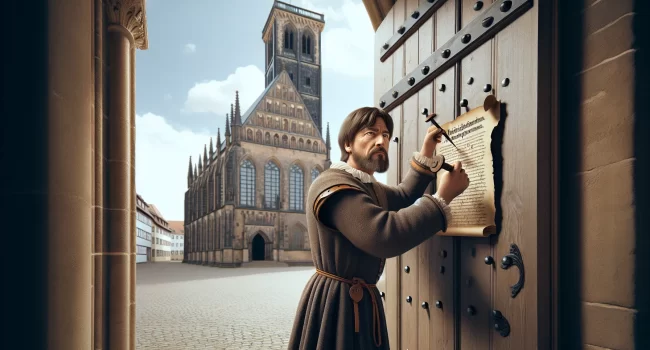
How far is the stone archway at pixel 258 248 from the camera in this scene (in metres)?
28.7

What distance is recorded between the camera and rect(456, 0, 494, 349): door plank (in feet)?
4.71

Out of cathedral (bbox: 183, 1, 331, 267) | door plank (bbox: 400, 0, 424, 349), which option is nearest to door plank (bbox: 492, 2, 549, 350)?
door plank (bbox: 400, 0, 424, 349)

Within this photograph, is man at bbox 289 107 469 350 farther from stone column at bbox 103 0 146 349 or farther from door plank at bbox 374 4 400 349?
stone column at bbox 103 0 146 349

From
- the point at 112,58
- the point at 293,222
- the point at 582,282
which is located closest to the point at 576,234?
the point at 582,282

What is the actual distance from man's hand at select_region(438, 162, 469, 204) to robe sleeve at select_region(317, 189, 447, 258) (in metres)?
0.07

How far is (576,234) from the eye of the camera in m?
1.18

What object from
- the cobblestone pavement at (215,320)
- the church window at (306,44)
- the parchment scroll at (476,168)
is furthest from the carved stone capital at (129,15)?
the church window at (306,44)

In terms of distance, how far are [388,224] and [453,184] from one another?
0.30 m

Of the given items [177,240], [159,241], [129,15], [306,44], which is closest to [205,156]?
[306,44]

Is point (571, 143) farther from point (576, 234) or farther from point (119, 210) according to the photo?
point (119, 210)

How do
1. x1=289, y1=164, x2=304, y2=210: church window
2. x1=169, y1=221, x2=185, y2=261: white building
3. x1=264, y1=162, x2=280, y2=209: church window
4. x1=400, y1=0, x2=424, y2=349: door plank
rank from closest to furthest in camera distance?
x1=400, y1=0, x2=424, y2=349: door plank
x1=264, y1=162, x2=280, y2=209: church window
x1=289, y1=164, x2=304, y2=210: church window
x1=169, y1=221, x2=185, y2=261: white building

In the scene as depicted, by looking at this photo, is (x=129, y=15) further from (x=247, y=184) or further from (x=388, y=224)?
(x=247, y=184)

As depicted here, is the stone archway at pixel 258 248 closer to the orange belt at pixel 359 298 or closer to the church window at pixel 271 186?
the church window at pixel 271 186

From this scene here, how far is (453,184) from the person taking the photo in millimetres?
1396
